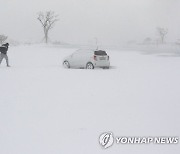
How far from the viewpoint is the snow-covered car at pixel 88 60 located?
20.8 m

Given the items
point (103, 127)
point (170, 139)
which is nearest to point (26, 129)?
point (103, 127)

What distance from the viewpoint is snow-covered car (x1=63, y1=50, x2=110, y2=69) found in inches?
821

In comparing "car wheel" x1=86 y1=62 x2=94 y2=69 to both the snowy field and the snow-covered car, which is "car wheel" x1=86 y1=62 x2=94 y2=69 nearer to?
the snow-covered car

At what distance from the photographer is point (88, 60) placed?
2103 cm

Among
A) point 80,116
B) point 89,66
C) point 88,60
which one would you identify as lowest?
point 80,116

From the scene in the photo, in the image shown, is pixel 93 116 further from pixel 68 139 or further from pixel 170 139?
pixel 170 139

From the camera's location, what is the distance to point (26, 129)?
6.86 m

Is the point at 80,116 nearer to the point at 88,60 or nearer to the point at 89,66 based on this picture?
the point at 89,66

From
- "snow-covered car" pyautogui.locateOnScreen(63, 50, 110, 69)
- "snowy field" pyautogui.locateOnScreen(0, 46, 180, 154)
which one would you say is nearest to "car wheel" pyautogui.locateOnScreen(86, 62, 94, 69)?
"snow-covered car" pyautogui.locateOnScreen(63, 50, 110, 69)

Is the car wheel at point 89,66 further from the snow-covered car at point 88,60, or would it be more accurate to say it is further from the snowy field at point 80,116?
the snowy field at point 80,116

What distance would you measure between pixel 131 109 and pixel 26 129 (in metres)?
3.25

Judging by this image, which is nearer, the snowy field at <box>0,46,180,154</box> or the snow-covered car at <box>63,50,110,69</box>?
the snowy field at <box>0,46,180,154</box>

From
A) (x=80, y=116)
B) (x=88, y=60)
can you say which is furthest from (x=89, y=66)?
(x=80, y=116)

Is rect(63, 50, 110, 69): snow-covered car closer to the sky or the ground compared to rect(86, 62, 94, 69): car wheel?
closer to the sky
